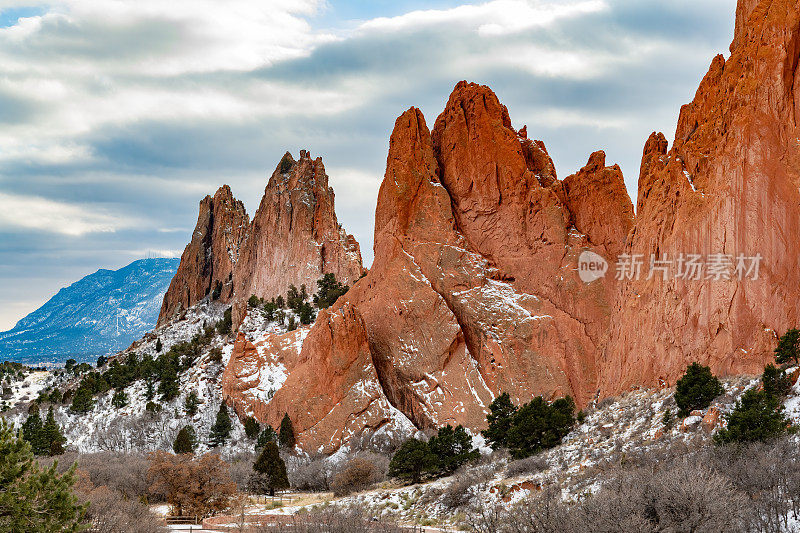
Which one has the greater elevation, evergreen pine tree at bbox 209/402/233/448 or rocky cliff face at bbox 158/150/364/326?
rocky cliff face at bbox 158/150/364/326

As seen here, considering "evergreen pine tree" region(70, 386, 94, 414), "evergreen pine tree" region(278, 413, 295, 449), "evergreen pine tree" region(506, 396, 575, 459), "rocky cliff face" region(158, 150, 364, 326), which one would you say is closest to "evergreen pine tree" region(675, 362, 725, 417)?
"evergreen pine tree" region(506, 396, 575, 459)

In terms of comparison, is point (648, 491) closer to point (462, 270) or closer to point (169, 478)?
point (169, 478)

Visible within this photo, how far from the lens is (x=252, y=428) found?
73.4m

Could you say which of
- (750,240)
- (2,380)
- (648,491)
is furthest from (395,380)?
(2,380)

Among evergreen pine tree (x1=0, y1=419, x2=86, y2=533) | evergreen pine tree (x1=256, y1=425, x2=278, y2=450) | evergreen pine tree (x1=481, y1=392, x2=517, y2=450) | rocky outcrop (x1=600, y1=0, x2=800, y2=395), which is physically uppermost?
rocky outcrop (x1=600, y1=0, x2=800, y2=395)

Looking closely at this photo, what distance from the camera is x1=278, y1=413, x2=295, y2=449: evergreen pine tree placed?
67000 mm

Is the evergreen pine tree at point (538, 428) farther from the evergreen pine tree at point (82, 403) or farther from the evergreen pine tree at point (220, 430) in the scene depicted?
the evergreen pine tree at point (82, 403)

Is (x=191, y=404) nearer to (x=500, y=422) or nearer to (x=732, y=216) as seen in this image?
(x=500, y=422)

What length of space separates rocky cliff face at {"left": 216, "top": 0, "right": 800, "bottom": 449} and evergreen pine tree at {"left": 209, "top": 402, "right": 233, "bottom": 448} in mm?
3128

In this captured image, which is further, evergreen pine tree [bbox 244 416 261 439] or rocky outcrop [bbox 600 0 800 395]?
evergreen pine tree [bbox 244 416 261 439]

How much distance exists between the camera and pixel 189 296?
158000 millimetres

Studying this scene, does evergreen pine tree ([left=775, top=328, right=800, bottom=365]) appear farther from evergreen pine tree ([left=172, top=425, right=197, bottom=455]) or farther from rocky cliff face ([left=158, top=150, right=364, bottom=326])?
rocky cliff face ([left=158, top=150, right=364, bottom=326])

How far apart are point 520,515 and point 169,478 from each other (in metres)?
27.0

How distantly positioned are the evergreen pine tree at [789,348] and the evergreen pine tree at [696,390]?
323 centimetres
